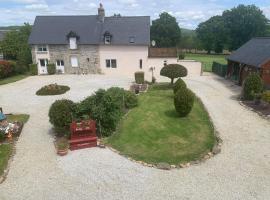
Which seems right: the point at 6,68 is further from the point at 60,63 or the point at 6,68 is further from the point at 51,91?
the point at 51,91

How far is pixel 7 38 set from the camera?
145 feet

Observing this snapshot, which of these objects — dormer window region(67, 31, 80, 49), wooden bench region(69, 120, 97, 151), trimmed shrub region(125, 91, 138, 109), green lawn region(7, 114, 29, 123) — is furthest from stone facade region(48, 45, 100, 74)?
wooden bench region(69, 120, 97, 151)

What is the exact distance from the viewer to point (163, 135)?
16.0m

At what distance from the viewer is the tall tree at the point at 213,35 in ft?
261

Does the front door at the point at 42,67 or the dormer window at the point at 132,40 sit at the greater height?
the dormer window at the point at 132,40

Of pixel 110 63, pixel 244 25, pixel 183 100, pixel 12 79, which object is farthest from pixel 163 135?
pixel 244 25

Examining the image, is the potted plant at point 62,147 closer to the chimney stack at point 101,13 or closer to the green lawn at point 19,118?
the green lawn at point 19,118

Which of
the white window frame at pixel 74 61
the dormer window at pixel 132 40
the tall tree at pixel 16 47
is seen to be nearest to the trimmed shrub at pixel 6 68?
the tall tree at pixel 16 47

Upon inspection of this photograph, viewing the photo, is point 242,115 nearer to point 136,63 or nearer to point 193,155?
point 193,155

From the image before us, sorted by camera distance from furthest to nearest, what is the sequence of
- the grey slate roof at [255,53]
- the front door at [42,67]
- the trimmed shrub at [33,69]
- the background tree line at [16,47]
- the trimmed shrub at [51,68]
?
the background tree line at [16,47]
the front door at [42,67]
the trimmed shrub at [33,69]
the trimmed shrub at [51,68]
the grey slate roof at [255,53]

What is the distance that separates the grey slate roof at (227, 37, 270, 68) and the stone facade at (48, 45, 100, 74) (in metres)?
18.7

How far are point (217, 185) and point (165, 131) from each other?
19.2 ft

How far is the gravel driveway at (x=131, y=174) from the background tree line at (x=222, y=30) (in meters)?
67.2

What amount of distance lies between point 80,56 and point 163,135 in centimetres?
2655
